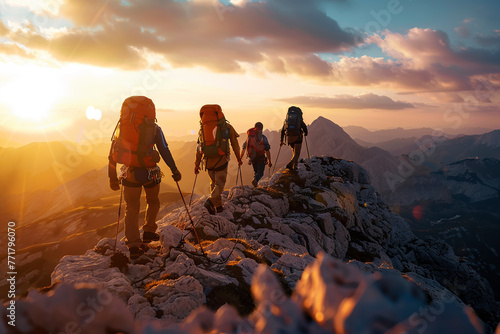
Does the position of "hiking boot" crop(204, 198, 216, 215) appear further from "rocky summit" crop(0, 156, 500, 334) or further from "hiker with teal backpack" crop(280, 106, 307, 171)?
"hiker with teal backpack" crop(280, 106, 307, 171)

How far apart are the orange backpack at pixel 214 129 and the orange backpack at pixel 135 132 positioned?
144 inches

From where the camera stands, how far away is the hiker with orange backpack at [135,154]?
8070 mm

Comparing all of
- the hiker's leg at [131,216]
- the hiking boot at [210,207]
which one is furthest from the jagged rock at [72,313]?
the hiking boot at [210,207]

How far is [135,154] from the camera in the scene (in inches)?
322

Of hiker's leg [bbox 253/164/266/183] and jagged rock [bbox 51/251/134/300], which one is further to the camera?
hiker's leg [bbox 253/164/266/183]

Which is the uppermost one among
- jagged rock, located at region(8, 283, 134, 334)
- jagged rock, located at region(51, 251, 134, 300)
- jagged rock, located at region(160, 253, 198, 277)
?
jagged rock, located at region(8, 283, 134, 334)

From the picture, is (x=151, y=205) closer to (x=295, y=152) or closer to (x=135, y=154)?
(x=135, y=154)

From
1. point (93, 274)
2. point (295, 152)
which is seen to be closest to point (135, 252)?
point (93, 274)

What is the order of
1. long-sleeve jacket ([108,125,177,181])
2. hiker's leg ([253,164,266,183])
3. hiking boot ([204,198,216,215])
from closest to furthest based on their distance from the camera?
long-sleeve jacket ([108,125,177,181]), hiking boot ([204,198,216,215]), hiker's leg ([253,164,266,183])

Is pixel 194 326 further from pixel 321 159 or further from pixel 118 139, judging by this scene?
pixel 321 159

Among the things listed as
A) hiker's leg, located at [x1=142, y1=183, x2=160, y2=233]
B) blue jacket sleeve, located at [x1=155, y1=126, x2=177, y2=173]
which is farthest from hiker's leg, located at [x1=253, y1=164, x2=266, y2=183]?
blue jacket sleeve, located at [x1=155, y1=126, x2=177, y2=173]

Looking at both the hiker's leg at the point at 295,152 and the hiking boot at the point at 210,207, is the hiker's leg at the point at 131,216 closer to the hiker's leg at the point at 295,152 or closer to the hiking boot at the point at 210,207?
the hiking boot at the point at 210,207

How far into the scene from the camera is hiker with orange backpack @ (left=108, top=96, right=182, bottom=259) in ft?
26.5

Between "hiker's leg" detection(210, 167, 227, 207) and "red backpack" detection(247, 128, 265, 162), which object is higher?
"red backpack" detection(247, 128, 265, 162)
